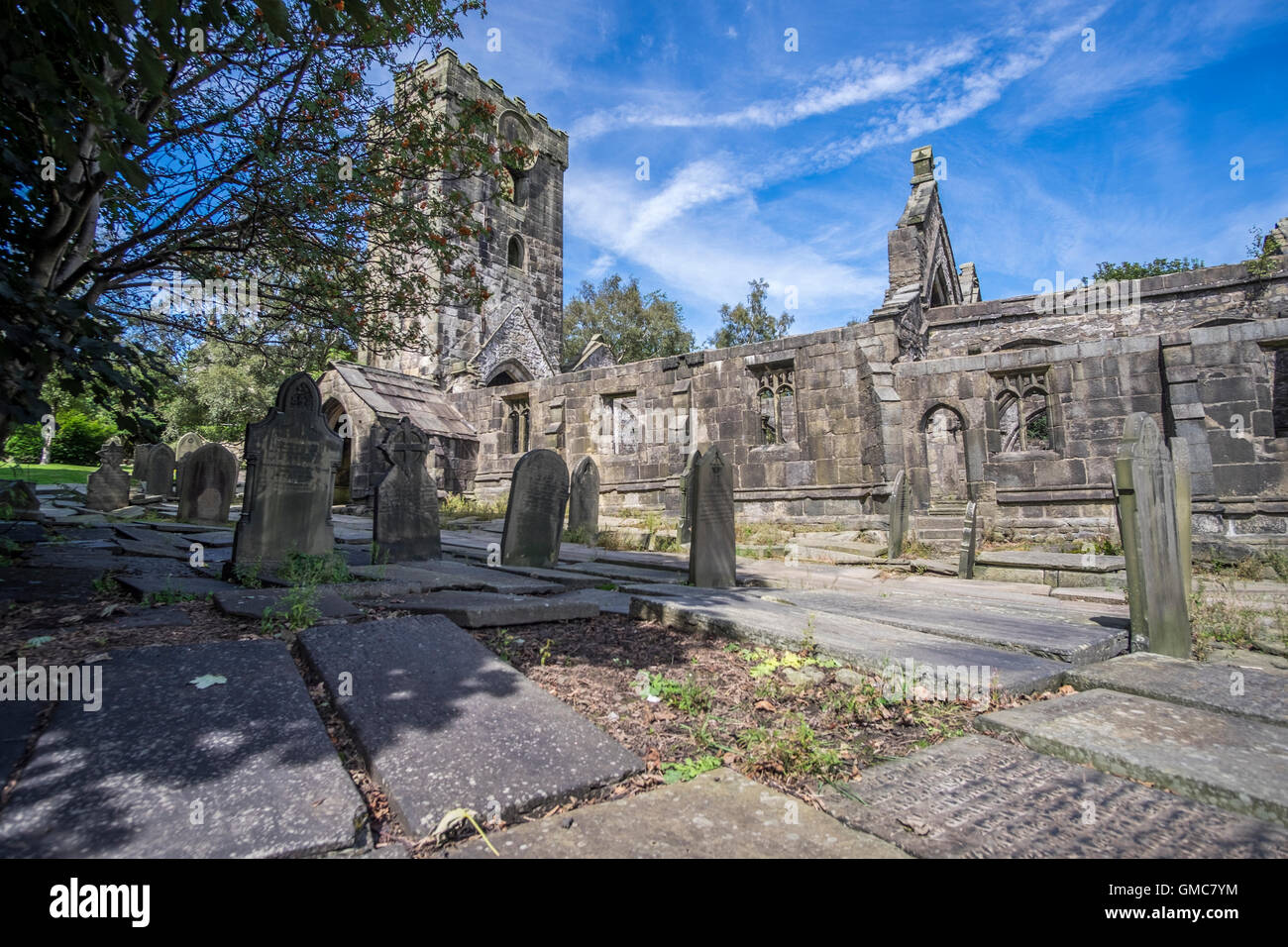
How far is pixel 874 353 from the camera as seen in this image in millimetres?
12344

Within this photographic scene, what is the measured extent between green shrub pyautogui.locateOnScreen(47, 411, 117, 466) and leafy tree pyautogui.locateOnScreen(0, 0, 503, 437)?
29.4 metres

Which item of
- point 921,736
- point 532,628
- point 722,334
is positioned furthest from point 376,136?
point 722,334

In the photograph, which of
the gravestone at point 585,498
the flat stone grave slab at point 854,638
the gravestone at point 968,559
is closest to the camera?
the flat stone grave slab at point 854,638

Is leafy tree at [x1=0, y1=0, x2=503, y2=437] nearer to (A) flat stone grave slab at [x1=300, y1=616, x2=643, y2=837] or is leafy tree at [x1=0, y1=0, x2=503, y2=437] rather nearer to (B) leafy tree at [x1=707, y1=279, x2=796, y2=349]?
(A) flat stone grave slab at [x1=300, y1=616, x2=643, y2=837]

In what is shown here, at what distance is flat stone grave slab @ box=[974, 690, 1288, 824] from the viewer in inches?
77.7

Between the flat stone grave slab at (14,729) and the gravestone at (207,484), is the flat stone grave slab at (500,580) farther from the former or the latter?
the gravestone at (207,484)

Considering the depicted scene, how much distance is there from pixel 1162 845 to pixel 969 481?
33.0 feet

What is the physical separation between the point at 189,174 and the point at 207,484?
7795 millimetres

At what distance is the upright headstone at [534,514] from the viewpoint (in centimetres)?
761

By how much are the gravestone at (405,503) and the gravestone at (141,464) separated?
570 inches

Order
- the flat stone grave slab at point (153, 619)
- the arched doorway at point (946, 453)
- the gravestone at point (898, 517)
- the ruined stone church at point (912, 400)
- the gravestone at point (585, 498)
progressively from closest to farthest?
1. the flat stone grave slab at point (153, 619)
2. the ruined stone church at point (912, 400)
3. the gravestone at point (898, 517)
4. the gravestone at point (585, 498)
5. the arched doorway at point (946, 453)

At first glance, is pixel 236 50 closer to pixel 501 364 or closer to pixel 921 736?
pixel 921 736

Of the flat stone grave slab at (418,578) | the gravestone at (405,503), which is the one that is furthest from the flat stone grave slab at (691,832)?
the gravestone at (405,503)

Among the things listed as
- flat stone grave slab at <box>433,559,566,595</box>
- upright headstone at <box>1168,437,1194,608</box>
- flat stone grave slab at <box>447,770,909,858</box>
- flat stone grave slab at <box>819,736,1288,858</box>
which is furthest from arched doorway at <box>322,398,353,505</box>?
flat stone grave slab at <box>819,736,1288,858</box>
